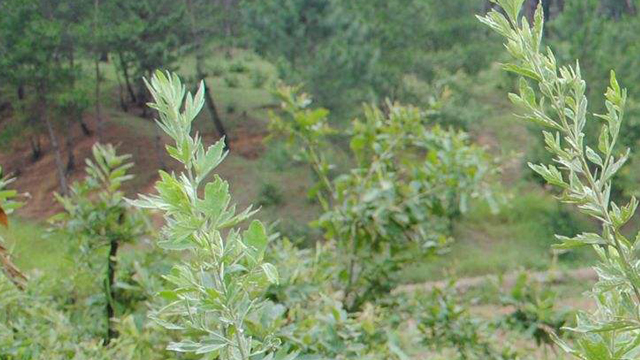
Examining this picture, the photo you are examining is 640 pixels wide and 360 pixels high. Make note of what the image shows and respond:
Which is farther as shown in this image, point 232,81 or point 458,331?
point 232,81

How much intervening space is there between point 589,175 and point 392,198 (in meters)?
1.66

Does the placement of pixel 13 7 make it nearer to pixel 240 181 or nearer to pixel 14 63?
pixel 14 63

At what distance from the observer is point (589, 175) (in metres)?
0.55

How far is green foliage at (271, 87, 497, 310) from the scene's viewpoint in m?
2.22

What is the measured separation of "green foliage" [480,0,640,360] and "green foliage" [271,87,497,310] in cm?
158

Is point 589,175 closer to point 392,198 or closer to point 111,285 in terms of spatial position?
point 111,285

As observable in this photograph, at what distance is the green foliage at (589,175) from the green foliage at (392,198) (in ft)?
5.18

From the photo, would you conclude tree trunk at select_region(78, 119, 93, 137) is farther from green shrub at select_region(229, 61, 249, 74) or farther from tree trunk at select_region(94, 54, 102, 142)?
green shrub at select_region(229, 61, 249, 74)

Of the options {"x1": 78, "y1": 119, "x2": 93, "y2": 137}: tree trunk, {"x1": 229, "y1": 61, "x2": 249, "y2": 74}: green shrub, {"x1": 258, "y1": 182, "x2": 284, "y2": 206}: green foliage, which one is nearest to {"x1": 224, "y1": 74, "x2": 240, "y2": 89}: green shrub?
{"x1": 229, "y1": 61, "x2": 249, "y2": 74}: green shrub

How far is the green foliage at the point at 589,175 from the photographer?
547 mm

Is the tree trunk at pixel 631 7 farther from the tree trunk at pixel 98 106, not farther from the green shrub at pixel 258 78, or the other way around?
the tree trunk at pixel 98 106

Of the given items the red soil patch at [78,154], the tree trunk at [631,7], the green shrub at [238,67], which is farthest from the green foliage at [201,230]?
the green shrub at [238,67]

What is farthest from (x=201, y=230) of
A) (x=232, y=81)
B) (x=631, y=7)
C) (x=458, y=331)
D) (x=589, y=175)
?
(x=232, y=81)

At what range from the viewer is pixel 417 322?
7.09 ft
